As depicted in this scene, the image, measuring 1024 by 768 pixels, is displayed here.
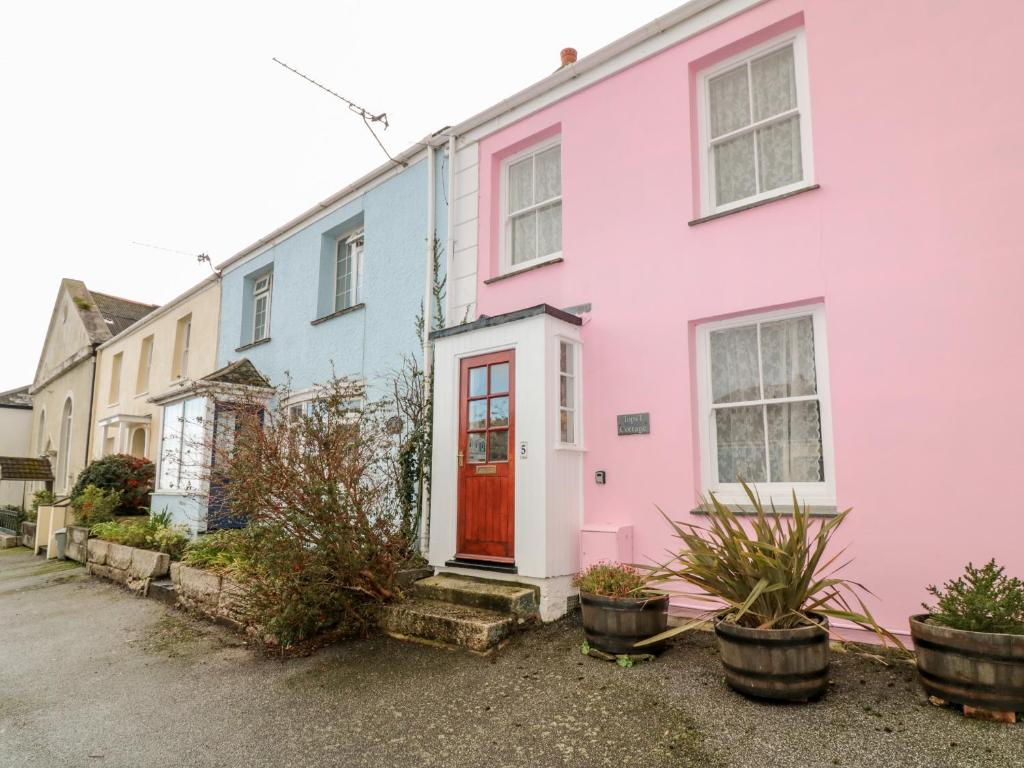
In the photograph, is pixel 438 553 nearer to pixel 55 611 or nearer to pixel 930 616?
pixel 930 616

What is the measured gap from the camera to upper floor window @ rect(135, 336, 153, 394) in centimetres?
1688

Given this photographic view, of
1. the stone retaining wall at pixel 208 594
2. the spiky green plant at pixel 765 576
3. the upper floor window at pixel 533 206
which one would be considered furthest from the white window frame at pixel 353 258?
the spiky green plant at pixel 765 576

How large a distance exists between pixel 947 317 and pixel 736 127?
2.76 m

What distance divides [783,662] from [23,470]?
832 inches

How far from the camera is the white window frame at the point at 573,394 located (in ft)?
21.0

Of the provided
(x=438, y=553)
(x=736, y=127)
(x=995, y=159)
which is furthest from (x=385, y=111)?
(x=995, y=159)

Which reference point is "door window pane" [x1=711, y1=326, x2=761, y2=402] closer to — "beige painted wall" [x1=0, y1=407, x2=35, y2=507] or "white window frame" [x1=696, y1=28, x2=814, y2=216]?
"white window frame" [x1=696, y1=28, x2=814, y2=216]

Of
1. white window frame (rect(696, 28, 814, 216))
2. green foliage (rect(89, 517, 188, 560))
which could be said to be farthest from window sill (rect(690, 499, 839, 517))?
green foliage (rect(89, 517, 188, 560))

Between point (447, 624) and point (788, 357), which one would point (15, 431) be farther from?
point (788, 357)

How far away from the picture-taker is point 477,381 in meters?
7.00

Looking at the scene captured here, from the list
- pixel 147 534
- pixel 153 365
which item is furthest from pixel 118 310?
pixel 147 534

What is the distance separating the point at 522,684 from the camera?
455 cm

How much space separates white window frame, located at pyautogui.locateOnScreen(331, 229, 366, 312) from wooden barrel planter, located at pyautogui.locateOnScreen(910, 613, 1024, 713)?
28.0ft

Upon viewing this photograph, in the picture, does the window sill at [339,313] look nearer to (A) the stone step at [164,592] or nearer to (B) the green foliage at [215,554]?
(B) the green foliage at [215,554]
